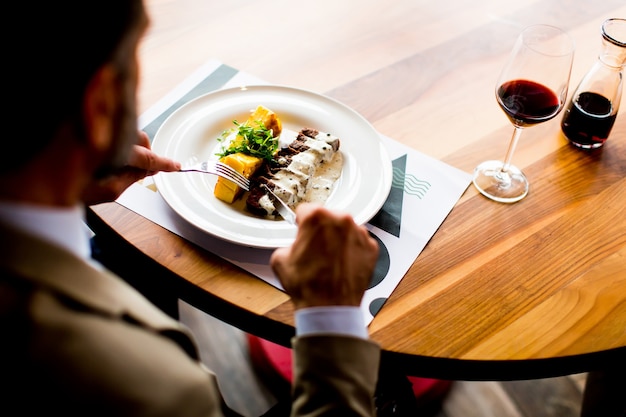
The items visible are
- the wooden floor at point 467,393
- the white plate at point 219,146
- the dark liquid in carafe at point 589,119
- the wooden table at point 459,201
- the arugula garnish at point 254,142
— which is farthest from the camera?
the wooden floor at point 467,393

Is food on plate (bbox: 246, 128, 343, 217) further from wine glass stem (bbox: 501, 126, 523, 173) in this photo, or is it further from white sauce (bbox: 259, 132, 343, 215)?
wine glass stem (bbox: 501, 126, 523, 173)

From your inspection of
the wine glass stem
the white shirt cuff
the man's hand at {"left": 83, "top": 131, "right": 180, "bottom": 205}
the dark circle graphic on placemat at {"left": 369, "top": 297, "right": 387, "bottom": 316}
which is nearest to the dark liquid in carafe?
the wine glass stem

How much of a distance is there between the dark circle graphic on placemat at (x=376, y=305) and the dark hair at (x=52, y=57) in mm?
603

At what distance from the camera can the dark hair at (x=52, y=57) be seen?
0.55 metres

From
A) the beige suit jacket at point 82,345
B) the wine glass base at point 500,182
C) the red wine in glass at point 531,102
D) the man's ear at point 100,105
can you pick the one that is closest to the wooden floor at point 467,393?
the wine glass base at point 500,182

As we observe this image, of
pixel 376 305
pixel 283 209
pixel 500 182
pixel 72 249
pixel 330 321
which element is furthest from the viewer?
pixel 500 182

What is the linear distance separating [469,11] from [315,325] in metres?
1.28

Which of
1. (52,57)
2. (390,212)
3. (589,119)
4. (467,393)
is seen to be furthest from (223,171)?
(467,393)

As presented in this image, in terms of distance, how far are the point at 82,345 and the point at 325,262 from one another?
0.39 m

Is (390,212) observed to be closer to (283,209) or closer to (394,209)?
(394,209)

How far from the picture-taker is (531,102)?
116 centimetres

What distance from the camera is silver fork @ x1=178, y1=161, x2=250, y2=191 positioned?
115 centimetres

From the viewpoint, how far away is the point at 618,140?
1400 mm

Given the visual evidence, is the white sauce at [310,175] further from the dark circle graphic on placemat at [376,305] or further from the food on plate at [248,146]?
the dark circle graphic on placemat at [376,305]
